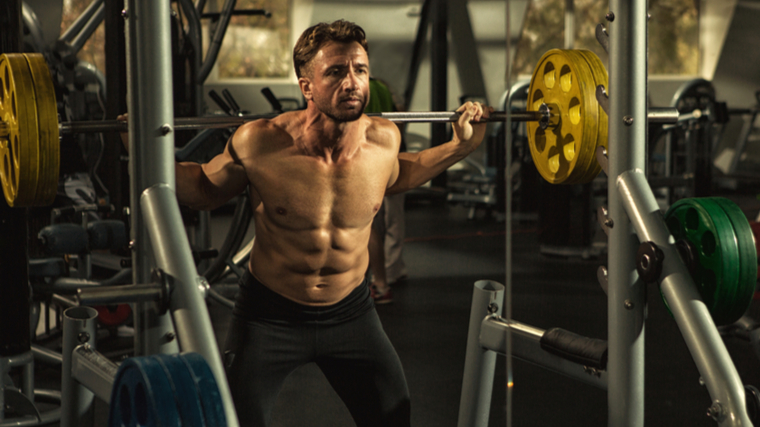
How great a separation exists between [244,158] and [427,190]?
6.81 meters

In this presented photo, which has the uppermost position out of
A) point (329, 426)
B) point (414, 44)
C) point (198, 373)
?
point (414, 44)

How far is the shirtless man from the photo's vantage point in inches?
64.1

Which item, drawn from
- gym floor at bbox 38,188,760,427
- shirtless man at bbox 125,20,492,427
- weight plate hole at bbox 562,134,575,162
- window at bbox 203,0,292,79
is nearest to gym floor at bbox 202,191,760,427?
gym floor at bbox 38,188,760,427

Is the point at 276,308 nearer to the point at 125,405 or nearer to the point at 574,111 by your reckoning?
the point at 125,405

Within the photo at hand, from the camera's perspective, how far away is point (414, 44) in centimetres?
929

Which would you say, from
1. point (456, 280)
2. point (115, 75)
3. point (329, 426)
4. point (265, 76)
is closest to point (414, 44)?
point (265, 76)

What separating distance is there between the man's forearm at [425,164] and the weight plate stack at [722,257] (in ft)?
1.76

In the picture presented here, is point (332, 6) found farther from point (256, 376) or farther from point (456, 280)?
point (256, 376)

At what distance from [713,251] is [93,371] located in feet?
3.76

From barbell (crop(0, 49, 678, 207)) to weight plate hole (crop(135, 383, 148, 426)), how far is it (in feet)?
1.77

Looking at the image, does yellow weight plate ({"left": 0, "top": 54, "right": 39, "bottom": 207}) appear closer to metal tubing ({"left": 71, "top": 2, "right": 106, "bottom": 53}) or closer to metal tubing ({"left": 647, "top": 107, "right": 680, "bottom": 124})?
metal tubing ({"left": 647, "top": 107, "right": 680, "bottom": 124})

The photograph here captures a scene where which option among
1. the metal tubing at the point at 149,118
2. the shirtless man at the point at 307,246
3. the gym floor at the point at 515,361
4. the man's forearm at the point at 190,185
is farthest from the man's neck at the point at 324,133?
the gym floor at the point at 515,361

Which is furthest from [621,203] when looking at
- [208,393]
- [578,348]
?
[208,393]

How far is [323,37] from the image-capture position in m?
1.59
